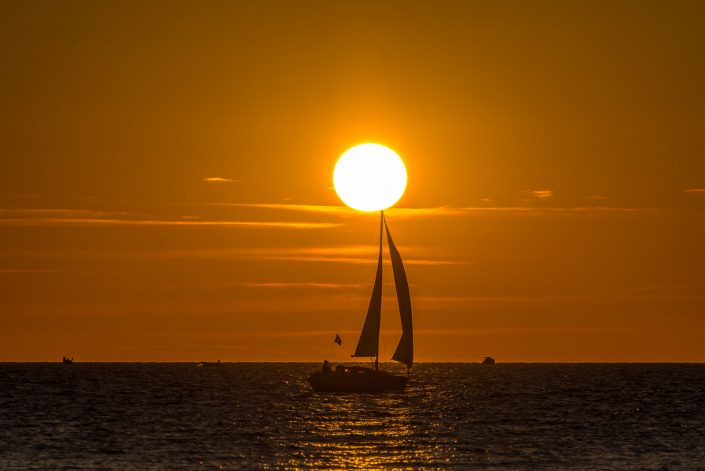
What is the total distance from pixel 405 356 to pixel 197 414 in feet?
92.0

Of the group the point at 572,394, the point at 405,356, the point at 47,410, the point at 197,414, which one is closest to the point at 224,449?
the point at 197,414

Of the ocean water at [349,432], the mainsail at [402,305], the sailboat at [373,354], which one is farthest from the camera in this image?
the sailboat at [373,354]

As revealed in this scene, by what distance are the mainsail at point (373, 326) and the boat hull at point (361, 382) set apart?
221 cm

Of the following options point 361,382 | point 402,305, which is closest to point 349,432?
point 402,305

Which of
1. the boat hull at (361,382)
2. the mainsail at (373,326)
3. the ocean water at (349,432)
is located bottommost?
the ocean water at (349,432)

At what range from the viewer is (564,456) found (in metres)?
68.9

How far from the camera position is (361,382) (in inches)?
4948

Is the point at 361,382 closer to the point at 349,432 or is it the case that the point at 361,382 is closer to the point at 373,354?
the point at 373,354

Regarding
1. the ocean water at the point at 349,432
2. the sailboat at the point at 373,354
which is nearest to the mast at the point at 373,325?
the sailboat at the point at 373,354

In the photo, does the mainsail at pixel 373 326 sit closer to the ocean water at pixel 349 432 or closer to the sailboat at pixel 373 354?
the sailboat at pixel 373 354

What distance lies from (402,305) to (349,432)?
38.3m

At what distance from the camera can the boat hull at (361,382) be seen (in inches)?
4943

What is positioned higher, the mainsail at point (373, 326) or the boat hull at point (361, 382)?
the mainsail at point (373, 326)

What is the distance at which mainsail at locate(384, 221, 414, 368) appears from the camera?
12000cm
